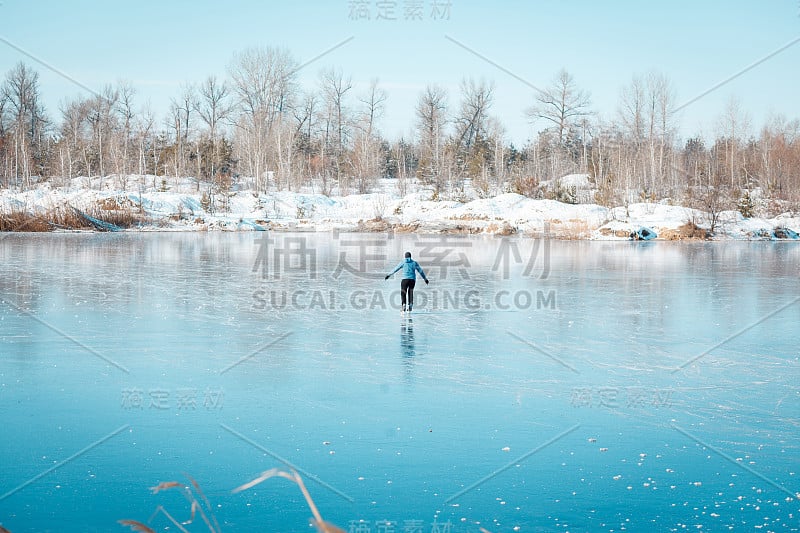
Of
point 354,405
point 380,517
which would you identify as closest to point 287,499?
point 380,517

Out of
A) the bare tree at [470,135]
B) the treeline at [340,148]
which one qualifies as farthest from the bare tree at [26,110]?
the bare tree at [470,135]

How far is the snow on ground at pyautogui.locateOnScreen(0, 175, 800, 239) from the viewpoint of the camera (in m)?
38.0

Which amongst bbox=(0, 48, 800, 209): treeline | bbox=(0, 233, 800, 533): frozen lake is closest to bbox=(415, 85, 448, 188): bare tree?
bbox=(0, 48, 800, 209): treeline

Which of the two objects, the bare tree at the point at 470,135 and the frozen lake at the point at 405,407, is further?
the bare tree at the point at 470,135

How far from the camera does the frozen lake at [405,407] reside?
4789 millimetres

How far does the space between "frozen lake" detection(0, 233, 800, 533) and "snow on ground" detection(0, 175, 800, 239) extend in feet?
76.7

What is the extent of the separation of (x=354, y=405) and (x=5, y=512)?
10.3 feet

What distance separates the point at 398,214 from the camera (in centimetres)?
4406

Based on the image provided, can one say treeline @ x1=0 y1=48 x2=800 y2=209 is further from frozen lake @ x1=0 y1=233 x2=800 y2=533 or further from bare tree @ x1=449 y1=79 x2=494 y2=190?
frozen lake @ x1=0 y1=233 x2=800 y2=533

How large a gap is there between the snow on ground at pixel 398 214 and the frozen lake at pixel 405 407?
2337 cm

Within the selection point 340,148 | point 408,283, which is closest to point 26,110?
point 340,148

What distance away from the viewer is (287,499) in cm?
489

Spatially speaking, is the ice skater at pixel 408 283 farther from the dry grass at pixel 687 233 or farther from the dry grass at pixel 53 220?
the dry grass at pixel 53 220

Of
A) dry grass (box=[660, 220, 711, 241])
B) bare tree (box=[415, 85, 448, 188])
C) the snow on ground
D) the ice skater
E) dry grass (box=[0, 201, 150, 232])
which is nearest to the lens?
the ice skater
